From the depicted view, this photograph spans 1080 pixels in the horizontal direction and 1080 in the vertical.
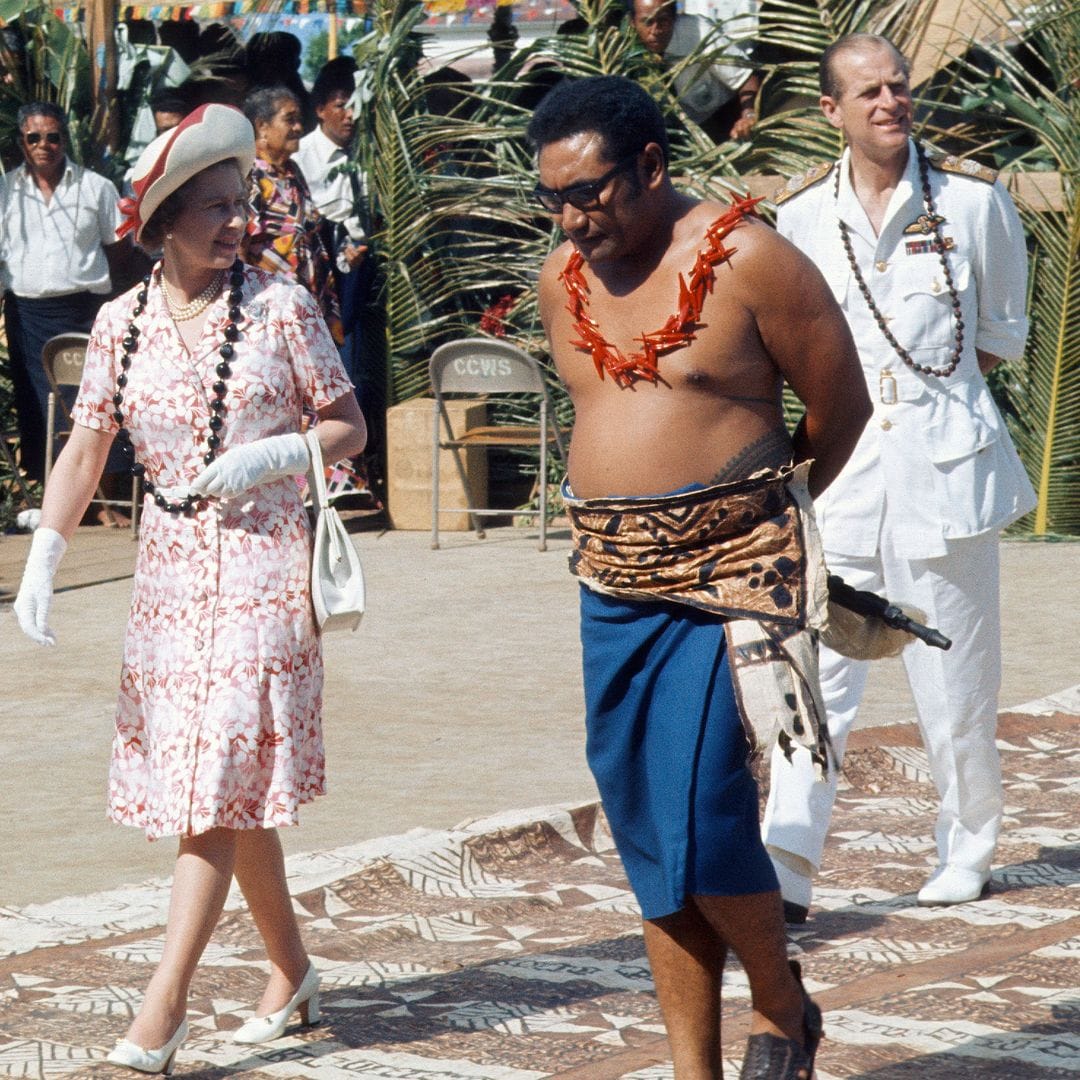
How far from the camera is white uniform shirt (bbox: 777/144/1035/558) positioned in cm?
492

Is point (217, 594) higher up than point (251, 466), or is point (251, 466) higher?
point (251, 466)

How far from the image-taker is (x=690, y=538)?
340 centimetres

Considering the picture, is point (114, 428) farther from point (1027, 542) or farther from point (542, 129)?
point (1027, 542)

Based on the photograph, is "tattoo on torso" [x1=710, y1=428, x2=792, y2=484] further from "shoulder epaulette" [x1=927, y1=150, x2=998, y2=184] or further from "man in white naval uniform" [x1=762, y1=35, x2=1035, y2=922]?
"shoulder epaulette" [x1=927, y1=150, x2=998, y2=184]

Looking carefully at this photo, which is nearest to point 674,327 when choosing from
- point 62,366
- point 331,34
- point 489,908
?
point 489,908

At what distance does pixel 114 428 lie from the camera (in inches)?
167

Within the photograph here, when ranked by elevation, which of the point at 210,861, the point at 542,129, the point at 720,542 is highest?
the point at 542,129

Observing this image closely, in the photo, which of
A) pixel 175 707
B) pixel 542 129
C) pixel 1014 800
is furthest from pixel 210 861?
pixel 1014 800

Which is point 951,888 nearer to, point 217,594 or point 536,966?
point 536,966

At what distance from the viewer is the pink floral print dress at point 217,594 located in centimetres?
403

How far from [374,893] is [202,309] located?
5.36ft

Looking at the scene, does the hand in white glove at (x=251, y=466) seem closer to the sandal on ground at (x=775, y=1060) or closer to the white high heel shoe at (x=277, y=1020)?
the white high heel shoe at (x=277, y=1020)

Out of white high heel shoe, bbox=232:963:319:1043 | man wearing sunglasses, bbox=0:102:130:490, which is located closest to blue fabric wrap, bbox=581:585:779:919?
white high heel shoe, bbox=232:963:319:1043

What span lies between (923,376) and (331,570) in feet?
5.38
